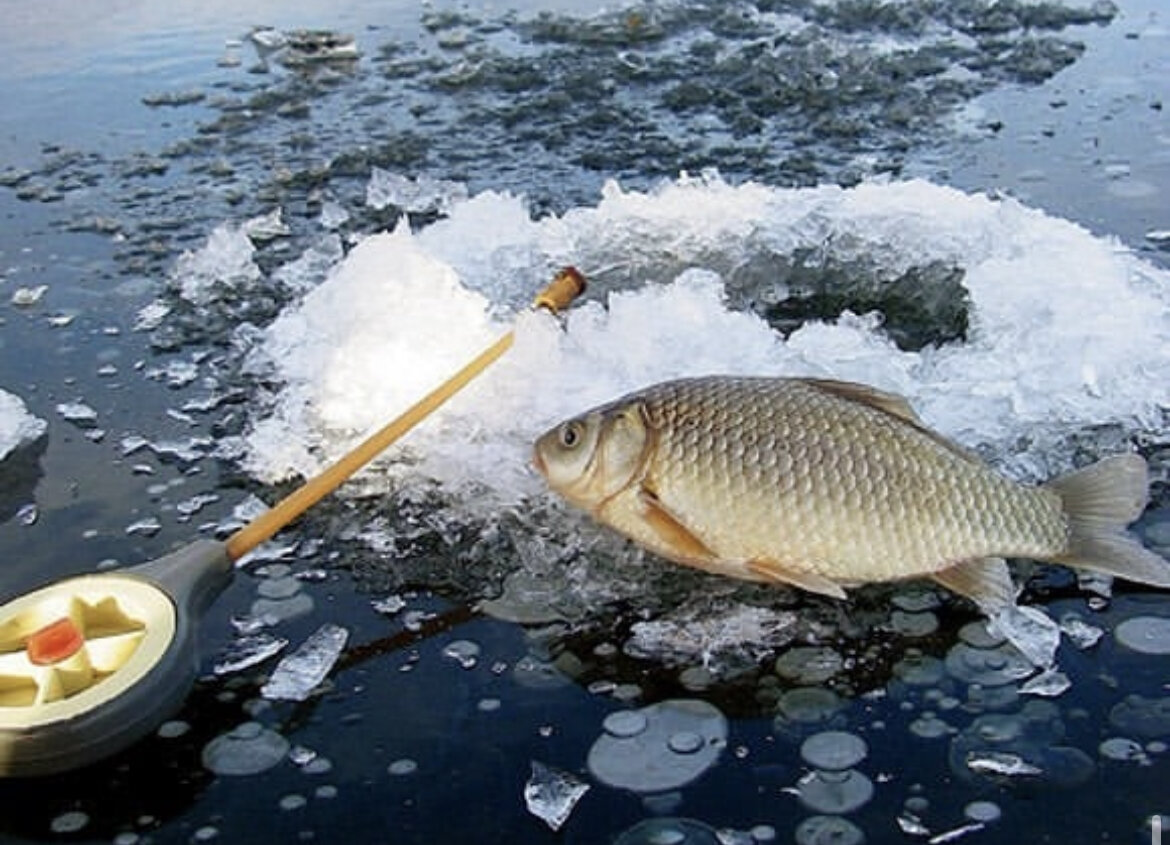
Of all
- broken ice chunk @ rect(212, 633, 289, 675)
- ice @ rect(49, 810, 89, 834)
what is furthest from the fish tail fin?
ice @ rect(49, 810, 89, 834)

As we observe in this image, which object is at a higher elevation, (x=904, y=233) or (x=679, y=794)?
(x=904, y=233)

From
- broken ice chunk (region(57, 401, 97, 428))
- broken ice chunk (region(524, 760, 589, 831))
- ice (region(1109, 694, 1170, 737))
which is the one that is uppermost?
broken ice chunk (region(57, 401, 97, 428))

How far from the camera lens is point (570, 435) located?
2566mm

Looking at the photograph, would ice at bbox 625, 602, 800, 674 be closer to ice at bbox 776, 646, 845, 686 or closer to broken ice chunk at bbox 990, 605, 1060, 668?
ice at bbox 776, 646, 845, 686

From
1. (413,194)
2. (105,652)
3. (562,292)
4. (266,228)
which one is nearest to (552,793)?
(105,652)

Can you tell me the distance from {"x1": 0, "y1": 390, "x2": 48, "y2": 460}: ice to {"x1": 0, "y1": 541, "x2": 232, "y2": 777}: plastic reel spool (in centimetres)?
98

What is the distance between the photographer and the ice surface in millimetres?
3107

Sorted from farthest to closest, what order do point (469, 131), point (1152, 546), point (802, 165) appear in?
point (469, 131), point (802, 165), point (1152, 546)

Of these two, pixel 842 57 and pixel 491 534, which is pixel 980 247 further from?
pixel 842 57

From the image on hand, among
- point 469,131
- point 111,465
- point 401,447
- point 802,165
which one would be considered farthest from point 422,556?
point 469,131

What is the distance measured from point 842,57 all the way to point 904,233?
268cm

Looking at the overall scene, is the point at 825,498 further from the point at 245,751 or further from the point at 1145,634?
the point at 245,751

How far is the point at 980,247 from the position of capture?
3945mm

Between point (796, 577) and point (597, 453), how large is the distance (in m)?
0.44
